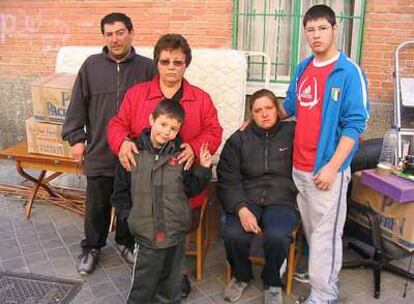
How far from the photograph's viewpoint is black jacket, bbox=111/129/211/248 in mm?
2607

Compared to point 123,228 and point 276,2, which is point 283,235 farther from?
point 276,2

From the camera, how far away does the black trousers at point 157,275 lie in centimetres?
272

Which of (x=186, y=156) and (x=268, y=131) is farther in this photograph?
(x=268, y=131)

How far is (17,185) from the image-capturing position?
500 centimetres

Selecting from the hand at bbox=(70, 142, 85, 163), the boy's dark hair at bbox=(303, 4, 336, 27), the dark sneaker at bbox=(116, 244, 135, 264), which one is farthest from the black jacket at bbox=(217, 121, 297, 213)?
the hand at bbox=(70, 142, 85, 163)

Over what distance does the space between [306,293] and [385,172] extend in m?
1.00

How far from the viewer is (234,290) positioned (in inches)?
121

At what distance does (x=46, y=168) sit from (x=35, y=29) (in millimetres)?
2217

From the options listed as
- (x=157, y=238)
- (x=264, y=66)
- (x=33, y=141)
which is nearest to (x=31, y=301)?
(x=157, y=238)

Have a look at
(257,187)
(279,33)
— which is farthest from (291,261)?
(279,33)

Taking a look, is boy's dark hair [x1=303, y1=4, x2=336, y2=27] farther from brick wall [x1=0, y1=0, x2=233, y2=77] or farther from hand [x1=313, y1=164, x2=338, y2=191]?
brick wall [x1=0, y1=0, x2=233, y2=77]

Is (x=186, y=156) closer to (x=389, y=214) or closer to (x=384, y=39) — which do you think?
(x=389, y=214)

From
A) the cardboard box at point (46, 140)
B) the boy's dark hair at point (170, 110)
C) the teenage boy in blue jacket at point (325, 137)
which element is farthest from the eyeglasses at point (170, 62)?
the cardboard box at point (46, 140)

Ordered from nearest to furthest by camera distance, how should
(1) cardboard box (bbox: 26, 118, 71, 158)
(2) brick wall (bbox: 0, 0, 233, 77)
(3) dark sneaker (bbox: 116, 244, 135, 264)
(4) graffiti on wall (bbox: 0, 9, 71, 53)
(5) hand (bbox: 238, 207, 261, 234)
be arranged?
1. (5) hand (bbox: 238, 207, 261, 234)
2. (3) dark sneaker (bbox: 116, 244, 135, 264)
3. (1) cardboard box (bbox: 26, 118, 71, 158)
4. (2) brick wall (bbox: 0, 0, 233, 77)
5. (4) graffiti on wall (bbox: 0, 9, 71, 53)
